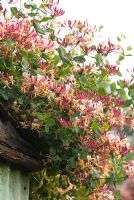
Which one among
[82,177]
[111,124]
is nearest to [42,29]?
[111,124]

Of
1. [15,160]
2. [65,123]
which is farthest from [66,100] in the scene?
[15,160]

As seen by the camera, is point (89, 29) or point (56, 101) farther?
point (89, 29)

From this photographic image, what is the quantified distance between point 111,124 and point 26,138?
53cm

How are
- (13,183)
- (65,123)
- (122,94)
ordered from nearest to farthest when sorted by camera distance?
(65,123) → (13,183) → (122,94)

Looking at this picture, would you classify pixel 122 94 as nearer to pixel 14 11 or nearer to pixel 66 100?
pixel 66 100

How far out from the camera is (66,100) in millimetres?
2779

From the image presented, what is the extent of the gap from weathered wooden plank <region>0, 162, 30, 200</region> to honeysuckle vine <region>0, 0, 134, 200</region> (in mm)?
170

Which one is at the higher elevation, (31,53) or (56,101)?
(31,53)

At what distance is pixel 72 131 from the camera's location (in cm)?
284

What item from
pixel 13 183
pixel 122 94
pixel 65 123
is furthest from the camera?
pixel 122 94

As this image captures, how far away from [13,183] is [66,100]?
0.65 m

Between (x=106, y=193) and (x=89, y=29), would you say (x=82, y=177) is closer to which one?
(x=106, y=193)

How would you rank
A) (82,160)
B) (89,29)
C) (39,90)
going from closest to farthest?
(39,90) < (82,160) < (89,29)

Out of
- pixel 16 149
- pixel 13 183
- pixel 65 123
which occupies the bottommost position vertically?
pixel 13 183
